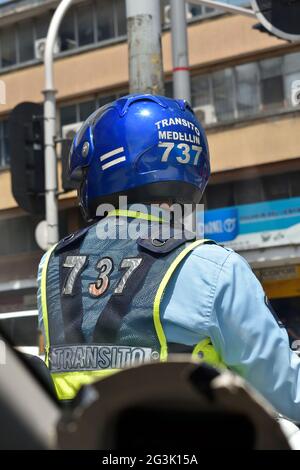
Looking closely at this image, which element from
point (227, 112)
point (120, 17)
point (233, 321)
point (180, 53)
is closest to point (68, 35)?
point (120, 17)

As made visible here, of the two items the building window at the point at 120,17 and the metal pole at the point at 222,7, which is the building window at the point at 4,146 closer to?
the building window at the point at 120,17

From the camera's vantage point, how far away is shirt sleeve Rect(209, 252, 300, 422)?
73.2 inches

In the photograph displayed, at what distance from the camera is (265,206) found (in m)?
20.1

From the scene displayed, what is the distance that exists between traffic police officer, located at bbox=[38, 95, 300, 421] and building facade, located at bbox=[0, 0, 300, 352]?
1599 centimetres

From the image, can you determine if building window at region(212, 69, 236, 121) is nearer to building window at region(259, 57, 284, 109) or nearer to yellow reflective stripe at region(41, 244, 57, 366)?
building window at region(259, 57, 284, 109)

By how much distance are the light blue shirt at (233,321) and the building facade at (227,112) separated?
53.6ft

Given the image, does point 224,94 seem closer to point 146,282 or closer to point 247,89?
point 247,89

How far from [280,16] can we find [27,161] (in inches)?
121

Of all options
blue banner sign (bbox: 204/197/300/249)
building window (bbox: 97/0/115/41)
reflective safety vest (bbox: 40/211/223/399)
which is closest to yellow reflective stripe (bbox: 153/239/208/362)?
reflective safety vest (bbox: 40/211/223/399)

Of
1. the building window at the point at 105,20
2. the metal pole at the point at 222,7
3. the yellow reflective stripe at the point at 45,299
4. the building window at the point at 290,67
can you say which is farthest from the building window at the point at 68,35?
the yellow reflective stripe at the point at 45,299

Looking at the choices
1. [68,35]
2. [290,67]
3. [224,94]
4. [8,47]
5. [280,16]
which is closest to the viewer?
[280,16]

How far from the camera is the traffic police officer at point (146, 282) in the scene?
1884 millimetres

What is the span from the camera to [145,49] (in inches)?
211

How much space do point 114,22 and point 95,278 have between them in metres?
22.6
